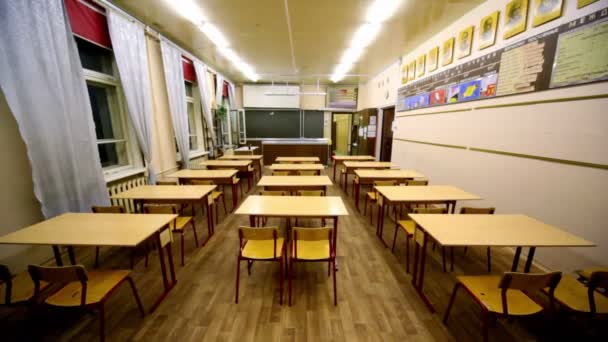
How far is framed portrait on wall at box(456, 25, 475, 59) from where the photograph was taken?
3.49 metres

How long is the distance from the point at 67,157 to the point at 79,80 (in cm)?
92

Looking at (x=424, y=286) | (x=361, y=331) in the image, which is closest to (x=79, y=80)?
(x=361, y=331)

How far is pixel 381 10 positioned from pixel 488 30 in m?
1.52

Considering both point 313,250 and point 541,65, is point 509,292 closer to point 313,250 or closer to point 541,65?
point 313,250

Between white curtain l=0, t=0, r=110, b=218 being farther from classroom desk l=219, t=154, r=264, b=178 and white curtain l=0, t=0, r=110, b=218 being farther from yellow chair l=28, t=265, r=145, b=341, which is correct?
classroom desk l=219, t=154, r=264, b=178

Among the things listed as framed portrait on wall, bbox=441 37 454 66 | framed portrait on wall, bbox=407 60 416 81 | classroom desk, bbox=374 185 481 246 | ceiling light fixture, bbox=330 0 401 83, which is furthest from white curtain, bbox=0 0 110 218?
framed portrait on wall, bbox=407 60 416 81

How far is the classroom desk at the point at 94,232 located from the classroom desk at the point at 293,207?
75 cm

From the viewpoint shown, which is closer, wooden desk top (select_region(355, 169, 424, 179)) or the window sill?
the window sill

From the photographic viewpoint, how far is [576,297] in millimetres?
1490

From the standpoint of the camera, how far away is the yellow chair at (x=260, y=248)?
1867 mm

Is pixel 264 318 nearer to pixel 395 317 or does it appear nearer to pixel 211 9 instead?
pixel 395 317

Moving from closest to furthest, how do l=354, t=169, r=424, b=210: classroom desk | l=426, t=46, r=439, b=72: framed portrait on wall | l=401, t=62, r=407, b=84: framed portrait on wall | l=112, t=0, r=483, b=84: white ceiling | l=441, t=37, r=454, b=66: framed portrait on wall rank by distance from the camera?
1. l=112, t=0, r=483, b=84: white ceiling
2. l=354, t=169, r=424, b=210: classroom desk
3. l=441, t=37, r=454, b=66: framed portrait on wall
4. l=426, t=46, r=439, b=72: framed portrait on wall
5. l=401, t=62, r=407, b=84: framed portrait on wall

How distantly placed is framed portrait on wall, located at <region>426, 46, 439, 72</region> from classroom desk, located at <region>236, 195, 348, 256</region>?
3.79 meters

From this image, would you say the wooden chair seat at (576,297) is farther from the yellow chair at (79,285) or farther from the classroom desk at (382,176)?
the yellow chair at (79,285)
